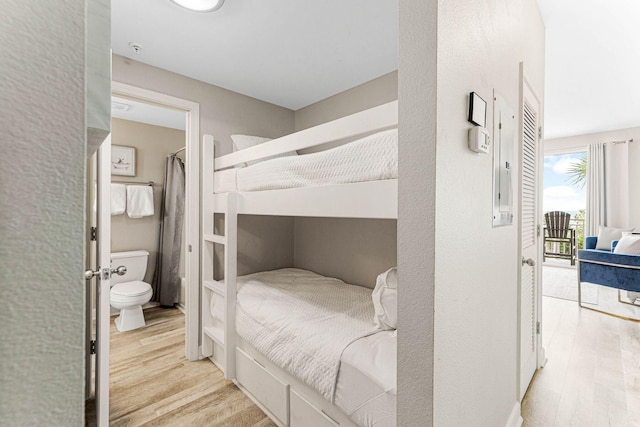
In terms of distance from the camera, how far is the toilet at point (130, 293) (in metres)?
2.80

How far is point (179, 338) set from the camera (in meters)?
2.75

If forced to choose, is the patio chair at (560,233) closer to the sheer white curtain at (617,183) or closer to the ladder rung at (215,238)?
the sheer white curtain at (617,183)

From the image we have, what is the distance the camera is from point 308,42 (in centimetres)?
189

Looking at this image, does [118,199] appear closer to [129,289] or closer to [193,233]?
[129,289]

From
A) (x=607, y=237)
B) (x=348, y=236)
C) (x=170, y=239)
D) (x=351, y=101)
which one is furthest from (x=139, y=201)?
(x=607, y=237)

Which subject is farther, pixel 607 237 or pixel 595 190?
pixel 595 190

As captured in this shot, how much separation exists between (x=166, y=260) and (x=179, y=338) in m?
1.18

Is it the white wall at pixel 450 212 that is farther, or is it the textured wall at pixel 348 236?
the textured wall at pixel 348 236

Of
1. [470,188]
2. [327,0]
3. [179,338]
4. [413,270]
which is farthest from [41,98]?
[179,338]

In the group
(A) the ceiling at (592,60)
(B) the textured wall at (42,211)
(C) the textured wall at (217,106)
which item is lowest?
(B) the textured wall at (42,211)

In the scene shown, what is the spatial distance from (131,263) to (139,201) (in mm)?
728

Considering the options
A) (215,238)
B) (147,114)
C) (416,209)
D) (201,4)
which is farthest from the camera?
(147,114)

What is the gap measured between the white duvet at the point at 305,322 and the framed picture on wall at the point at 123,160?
2162 millimetres

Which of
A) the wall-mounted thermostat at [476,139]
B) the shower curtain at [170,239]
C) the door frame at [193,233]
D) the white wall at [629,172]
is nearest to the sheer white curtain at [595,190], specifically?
Answer: the white wall at [629,172]
